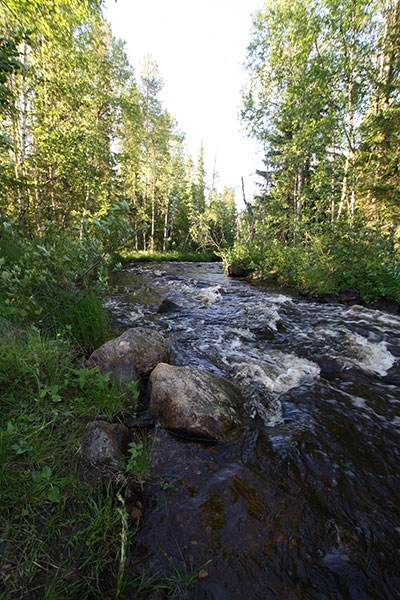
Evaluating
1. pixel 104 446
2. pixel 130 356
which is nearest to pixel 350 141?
pixel 130 356

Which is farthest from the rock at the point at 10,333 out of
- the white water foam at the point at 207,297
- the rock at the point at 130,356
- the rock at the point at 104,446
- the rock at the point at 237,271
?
the rock at the point at 237,271

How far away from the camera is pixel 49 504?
5.59 feet

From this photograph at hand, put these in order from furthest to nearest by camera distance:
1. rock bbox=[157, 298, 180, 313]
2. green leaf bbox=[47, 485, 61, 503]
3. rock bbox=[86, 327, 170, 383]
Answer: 1. rock bbox=[157, 298, 180, 313]
2. rock bbox=[86, 327, 170, 383]
3. green leaf bbox=[47, 485, 61, 503]

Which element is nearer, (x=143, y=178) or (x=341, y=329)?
(x=341, y=329)

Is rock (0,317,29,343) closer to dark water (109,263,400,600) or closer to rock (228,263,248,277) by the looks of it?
dark water (109,263,400,600)

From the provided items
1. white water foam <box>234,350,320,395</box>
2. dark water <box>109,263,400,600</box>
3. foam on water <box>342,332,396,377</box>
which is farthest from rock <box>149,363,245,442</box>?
foam on water <box>342,332,396,377</box>

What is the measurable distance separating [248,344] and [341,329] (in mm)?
2642

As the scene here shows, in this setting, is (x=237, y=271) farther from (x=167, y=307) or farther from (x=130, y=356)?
(x=130, y=356)

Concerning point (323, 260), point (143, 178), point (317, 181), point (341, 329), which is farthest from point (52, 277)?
point (143, 178)

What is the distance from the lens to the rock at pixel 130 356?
3436 mm

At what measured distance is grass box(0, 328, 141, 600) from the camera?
1.43m

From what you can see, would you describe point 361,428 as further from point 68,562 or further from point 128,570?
point 68,562

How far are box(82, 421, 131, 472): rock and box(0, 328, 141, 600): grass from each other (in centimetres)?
8

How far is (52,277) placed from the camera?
3.70 meters
